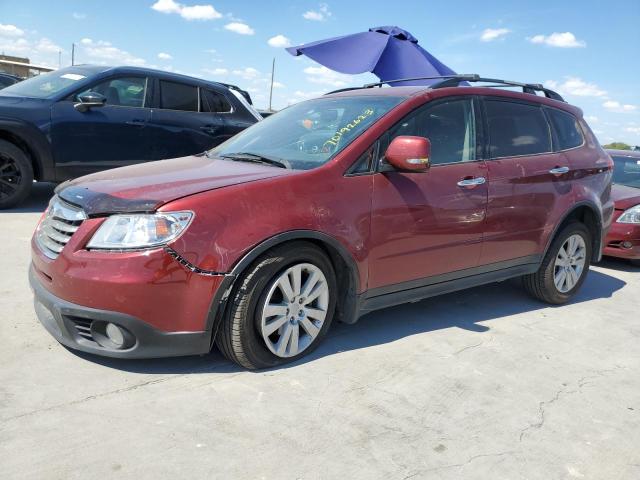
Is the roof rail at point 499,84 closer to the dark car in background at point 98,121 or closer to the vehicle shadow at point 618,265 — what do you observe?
the vehicle shadow at point 618,265

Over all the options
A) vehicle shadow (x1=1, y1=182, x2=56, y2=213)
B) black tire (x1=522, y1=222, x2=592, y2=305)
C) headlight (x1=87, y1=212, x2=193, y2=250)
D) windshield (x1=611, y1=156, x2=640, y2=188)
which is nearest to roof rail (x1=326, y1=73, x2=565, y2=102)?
black tire (x1=522, y1=222, x2=592, y2=305)

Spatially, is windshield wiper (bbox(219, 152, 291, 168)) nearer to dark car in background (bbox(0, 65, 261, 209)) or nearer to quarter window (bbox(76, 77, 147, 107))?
dark car in background (bbox(0, 65, 261, 209))

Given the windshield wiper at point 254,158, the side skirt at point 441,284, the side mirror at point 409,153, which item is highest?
the side mirror at point 409,153

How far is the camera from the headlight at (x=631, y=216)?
20.6 ft

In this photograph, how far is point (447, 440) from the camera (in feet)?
8.36

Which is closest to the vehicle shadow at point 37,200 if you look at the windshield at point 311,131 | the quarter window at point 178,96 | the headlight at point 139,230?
the quarter window at point 178,96

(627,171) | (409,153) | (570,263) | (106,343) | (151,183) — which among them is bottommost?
(106,343)

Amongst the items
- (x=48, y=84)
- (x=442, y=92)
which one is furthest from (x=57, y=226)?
(x=48, y=84)

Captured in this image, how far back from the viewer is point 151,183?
2932mm

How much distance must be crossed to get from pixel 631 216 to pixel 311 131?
4477 millimetres

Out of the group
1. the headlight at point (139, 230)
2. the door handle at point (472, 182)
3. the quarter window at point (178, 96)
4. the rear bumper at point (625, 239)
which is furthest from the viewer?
the quarter window at point (178, 96)

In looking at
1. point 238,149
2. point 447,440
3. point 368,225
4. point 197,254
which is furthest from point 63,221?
point 447,440

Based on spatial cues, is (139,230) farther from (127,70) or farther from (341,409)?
(127,70)

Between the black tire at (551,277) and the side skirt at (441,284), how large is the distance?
15 cm
